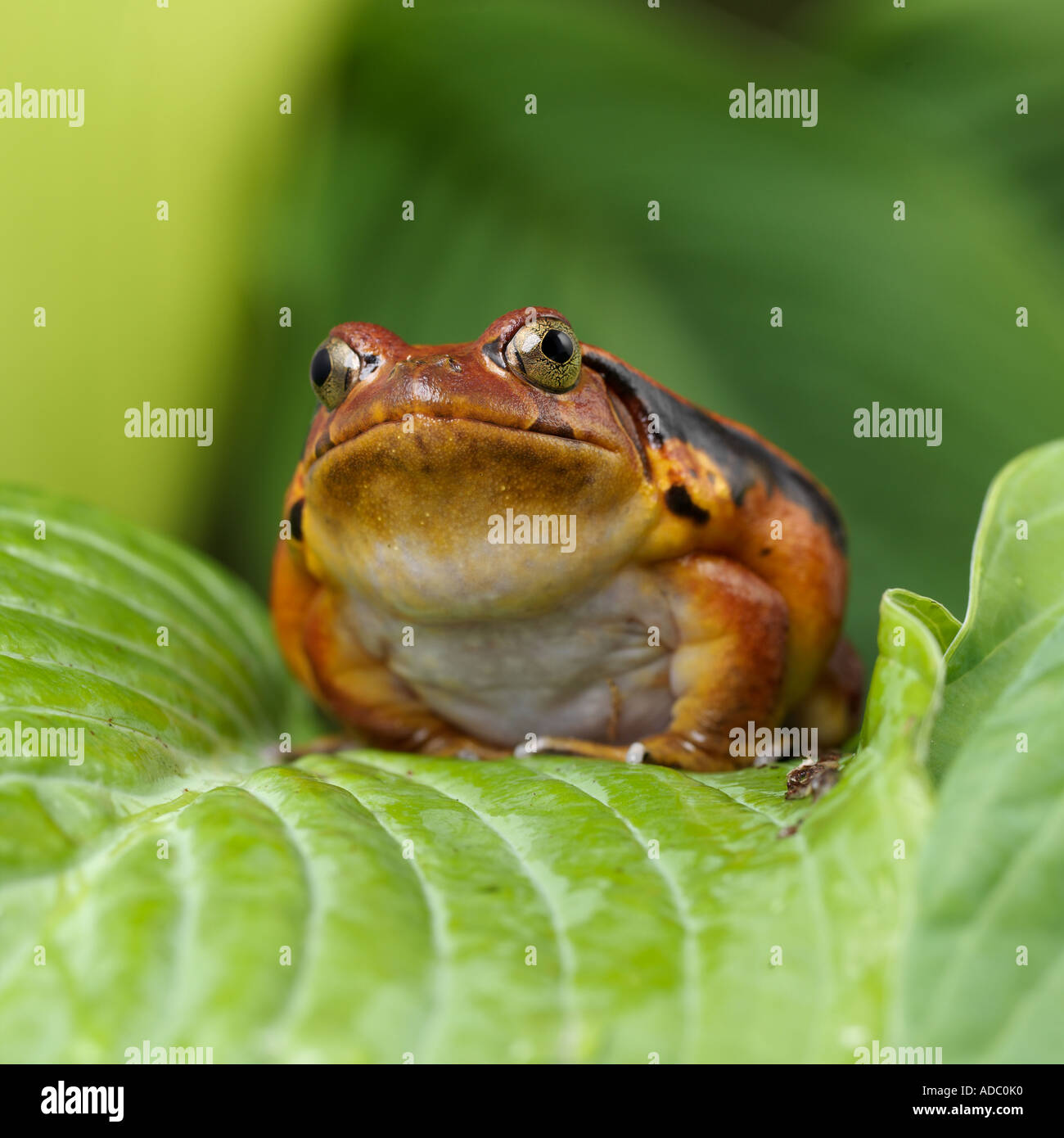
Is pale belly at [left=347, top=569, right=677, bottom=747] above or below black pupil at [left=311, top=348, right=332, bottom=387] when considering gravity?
below

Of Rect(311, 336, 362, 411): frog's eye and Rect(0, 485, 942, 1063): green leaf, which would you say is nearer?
Rect(0, 485, 942, 1063): green leaf

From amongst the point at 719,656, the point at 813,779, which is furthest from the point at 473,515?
the point at 813,779

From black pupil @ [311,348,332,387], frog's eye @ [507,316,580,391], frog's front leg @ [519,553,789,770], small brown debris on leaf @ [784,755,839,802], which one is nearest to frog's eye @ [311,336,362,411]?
black pupil @ [311,348,332,387]

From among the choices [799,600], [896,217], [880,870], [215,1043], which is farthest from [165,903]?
[896,217]

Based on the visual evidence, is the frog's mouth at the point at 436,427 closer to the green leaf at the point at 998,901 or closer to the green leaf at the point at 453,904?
the green leaf at the point at 453,904

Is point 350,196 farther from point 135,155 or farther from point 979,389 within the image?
point 979,389

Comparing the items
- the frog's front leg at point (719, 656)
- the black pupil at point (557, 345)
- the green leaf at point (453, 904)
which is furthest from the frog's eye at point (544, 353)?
the green leaf at point (453, 904)

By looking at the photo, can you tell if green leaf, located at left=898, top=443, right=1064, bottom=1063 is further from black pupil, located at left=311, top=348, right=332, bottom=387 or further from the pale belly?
black pupil, located at left=311, top=348, right=332, bottom=387
